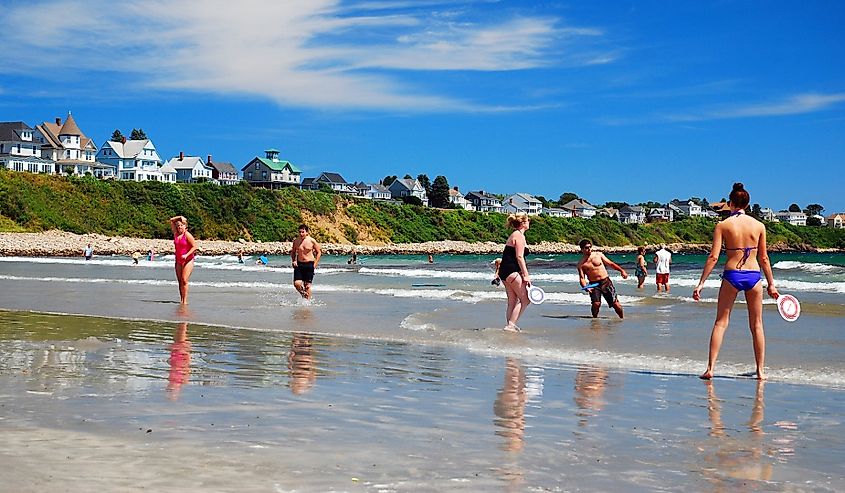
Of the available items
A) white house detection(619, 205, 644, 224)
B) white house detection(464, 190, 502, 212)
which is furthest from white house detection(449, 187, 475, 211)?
white house detection(619, 205, 644, 224)

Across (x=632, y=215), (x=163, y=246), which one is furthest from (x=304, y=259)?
(x=632, y=215)

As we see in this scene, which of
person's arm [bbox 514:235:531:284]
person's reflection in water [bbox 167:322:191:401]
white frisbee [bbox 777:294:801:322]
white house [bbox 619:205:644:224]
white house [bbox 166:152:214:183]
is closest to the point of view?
person's reflection in water [bbox 167:322:191:401]

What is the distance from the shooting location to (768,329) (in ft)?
45.1

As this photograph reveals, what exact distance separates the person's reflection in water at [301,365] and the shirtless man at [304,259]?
19.6 ft

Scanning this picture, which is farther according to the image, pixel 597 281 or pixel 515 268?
pixel 597 281

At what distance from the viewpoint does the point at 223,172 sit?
458 ft

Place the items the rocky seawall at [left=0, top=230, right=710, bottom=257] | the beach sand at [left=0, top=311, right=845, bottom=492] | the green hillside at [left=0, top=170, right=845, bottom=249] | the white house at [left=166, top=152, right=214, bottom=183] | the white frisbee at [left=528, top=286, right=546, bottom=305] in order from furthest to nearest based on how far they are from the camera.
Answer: the white house at [left=166, top=152, right=214, bottom=183] → the green hillside at [left=0, top=170, right=845, bottom=249] → the rocky seawall at [left=0, top=230, right=710, bottom=257] → the white frisbee at [left=528, top=286, right=546, bottom=305] → the beach sand at [left=0, top=311, right=845, bottom=492]

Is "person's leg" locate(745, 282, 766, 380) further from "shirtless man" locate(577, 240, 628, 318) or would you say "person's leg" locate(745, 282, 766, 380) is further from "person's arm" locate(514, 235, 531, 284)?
"shirtless man" locate(577, 240, 628, 318)

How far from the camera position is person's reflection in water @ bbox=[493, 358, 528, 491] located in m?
4.61

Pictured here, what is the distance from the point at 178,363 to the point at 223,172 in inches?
5311

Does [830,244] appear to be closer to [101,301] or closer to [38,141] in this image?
[38,141]

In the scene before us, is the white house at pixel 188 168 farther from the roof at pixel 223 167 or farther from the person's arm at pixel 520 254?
the person's arm at pixel 520 254

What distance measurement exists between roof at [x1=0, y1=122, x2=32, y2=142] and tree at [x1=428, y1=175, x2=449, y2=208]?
264ft

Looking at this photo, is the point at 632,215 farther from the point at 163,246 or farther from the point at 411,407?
the point at 411,407
